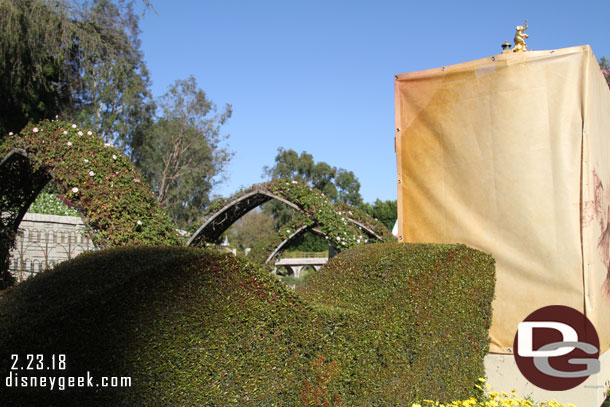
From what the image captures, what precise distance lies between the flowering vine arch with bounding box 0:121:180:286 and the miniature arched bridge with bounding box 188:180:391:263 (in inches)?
157

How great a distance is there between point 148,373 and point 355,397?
130 centimetres

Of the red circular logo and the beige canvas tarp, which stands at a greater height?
the beige canvas tarp

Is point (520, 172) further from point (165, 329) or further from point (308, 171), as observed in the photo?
point (308, 171)

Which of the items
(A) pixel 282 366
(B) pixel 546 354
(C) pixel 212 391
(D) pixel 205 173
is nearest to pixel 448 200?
(B) pixel 546 354

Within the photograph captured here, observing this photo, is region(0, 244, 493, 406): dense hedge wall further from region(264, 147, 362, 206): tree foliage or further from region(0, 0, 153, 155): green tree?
region(264, 147, 362, 206): tree foliage

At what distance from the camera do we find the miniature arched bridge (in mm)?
8961

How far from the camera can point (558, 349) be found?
416 centimetres

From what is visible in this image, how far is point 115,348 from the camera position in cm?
188

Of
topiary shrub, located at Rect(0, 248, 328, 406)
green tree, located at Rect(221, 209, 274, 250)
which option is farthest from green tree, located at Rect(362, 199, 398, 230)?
topiary shrub, located at Rect(0, 248, 328, 406)

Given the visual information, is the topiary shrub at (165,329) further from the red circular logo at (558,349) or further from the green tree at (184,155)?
the green tree at (184,155)

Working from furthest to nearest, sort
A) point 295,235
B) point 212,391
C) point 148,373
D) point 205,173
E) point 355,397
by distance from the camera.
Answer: point 205,173
point 295,235
point 355,397
point 212,391
point 148,373

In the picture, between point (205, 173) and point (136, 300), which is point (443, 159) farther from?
point (205, 173)

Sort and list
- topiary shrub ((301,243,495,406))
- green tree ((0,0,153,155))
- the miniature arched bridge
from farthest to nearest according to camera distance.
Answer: green tree ((0,0,153,155))
the miniature arched bridge
topiary shrub ((301,243,495,406))

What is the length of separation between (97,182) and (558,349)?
4630mm
